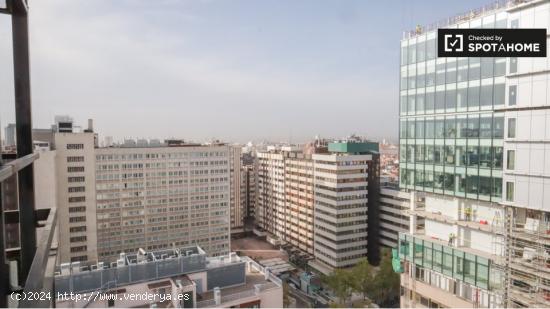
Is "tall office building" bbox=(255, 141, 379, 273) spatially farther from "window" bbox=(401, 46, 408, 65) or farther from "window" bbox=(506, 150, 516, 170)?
"window" bbox=(506, 150, 516, 170)

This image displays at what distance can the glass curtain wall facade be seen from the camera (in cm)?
1076

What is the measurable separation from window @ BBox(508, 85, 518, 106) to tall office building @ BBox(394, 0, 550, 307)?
25 mm

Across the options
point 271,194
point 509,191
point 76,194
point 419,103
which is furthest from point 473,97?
point 271,194

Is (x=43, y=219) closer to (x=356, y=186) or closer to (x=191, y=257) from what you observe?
(x=191, y=257)

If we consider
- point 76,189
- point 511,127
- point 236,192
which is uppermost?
point 511,127

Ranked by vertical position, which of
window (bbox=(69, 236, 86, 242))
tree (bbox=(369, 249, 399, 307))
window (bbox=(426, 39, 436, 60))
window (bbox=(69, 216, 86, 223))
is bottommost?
tree (bbox=(369, 249, 399, 307))

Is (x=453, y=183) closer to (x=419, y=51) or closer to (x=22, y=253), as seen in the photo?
(x=419, y=51)

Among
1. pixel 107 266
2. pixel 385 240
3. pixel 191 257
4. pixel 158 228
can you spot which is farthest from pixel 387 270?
pixel 158 228

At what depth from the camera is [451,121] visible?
12.1 meters

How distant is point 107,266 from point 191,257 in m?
3.44

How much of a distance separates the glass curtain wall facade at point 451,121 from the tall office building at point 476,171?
0.10 feet

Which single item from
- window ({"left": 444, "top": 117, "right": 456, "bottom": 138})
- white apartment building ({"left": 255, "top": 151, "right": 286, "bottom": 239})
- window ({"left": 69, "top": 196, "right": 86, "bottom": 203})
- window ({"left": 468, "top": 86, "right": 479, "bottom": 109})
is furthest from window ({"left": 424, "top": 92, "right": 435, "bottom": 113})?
white apartment building ({"left": 255, "top": 151, "right": 286, "bottom": 239})

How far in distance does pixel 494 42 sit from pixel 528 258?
206 inches

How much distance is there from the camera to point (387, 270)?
1005 inches
